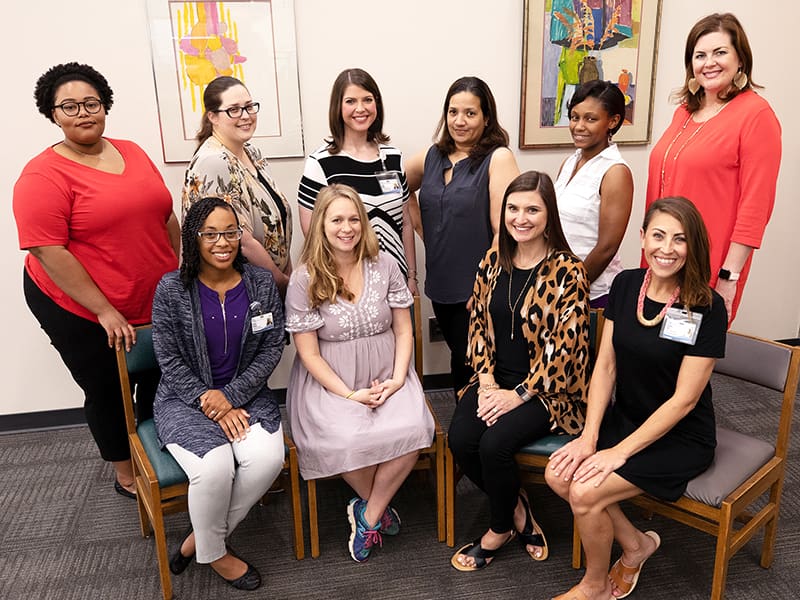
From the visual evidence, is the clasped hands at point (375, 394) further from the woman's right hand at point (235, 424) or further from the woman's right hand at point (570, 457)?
the woman's right hand at point (570, 457)

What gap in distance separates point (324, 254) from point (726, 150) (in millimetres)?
1414

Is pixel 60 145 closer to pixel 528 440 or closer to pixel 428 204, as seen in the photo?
pixel 428 204

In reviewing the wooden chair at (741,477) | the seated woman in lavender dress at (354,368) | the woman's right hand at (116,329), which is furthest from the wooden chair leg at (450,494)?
the woman's right hand at (116,329)

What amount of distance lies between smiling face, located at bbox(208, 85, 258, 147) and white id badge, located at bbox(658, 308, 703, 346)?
1.58 m

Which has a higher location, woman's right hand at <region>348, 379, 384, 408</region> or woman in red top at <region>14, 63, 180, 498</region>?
woman in red top at <region>14, 63, 180, 498</region>

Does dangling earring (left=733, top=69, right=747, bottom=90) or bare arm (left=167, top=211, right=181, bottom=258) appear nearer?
dangling earring (left=733, top=69, right=747, bottom=90)

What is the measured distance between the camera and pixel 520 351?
7.34 feet

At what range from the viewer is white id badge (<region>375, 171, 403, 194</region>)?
8.38 feet

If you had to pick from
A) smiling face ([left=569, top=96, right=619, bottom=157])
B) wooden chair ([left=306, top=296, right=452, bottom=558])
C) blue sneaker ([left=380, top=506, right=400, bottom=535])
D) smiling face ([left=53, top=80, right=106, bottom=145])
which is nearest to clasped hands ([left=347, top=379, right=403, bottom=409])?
wooden chair ([left=306, top=296, right=452, bottom=558])

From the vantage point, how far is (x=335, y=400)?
2.31 metres

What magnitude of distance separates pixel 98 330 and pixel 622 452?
1.88 metres

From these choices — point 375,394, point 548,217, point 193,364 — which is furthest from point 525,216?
point 193,364

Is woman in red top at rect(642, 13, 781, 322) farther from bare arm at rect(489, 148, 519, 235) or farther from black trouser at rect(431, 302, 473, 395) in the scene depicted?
black trouser at rect(431, 302, 473, 395)

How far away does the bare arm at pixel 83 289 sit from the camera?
7.30 ft
